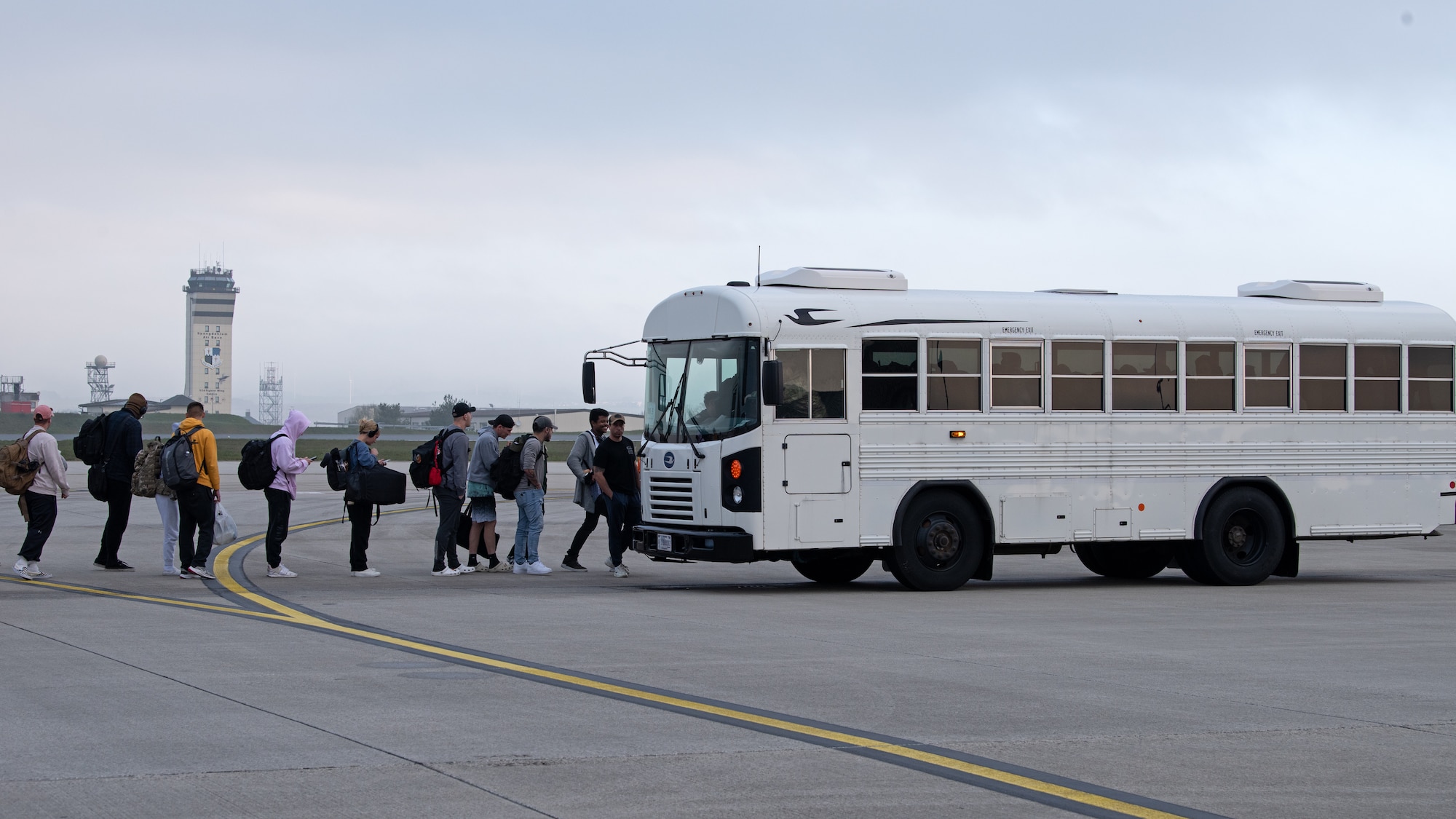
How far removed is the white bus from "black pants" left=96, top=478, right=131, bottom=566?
5410mm

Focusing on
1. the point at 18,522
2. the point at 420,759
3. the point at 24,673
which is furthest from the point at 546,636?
the point at 18,522

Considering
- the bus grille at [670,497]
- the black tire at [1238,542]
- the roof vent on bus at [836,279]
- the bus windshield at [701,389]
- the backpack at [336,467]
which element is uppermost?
the roof vent on bus at [836,279]

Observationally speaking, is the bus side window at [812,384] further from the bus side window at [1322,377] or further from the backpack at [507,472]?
the bus side window at [1322,377]

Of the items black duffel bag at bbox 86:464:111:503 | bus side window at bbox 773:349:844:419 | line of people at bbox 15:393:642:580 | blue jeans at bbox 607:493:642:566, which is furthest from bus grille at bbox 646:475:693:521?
black duffel bag at bbox 86:464:111:503

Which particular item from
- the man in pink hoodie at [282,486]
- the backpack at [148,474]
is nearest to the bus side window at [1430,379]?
the man in pink hoodie at [282,486]

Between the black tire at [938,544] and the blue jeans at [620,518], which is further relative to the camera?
the blue jeans at [620,518]

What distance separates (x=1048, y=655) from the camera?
10.5 metres

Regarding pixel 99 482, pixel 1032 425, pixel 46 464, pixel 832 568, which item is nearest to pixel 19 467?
pixel 46 464

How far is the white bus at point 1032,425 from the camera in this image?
15.1 meters

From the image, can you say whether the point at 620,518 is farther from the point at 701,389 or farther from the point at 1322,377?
the point at 1322,377

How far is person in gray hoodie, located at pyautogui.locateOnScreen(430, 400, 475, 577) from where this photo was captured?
1664 centimetres

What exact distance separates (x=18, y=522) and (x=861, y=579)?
13962 millimetres

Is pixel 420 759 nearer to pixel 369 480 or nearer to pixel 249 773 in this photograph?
pixel 249 773

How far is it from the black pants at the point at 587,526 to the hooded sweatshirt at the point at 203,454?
4130 mm
